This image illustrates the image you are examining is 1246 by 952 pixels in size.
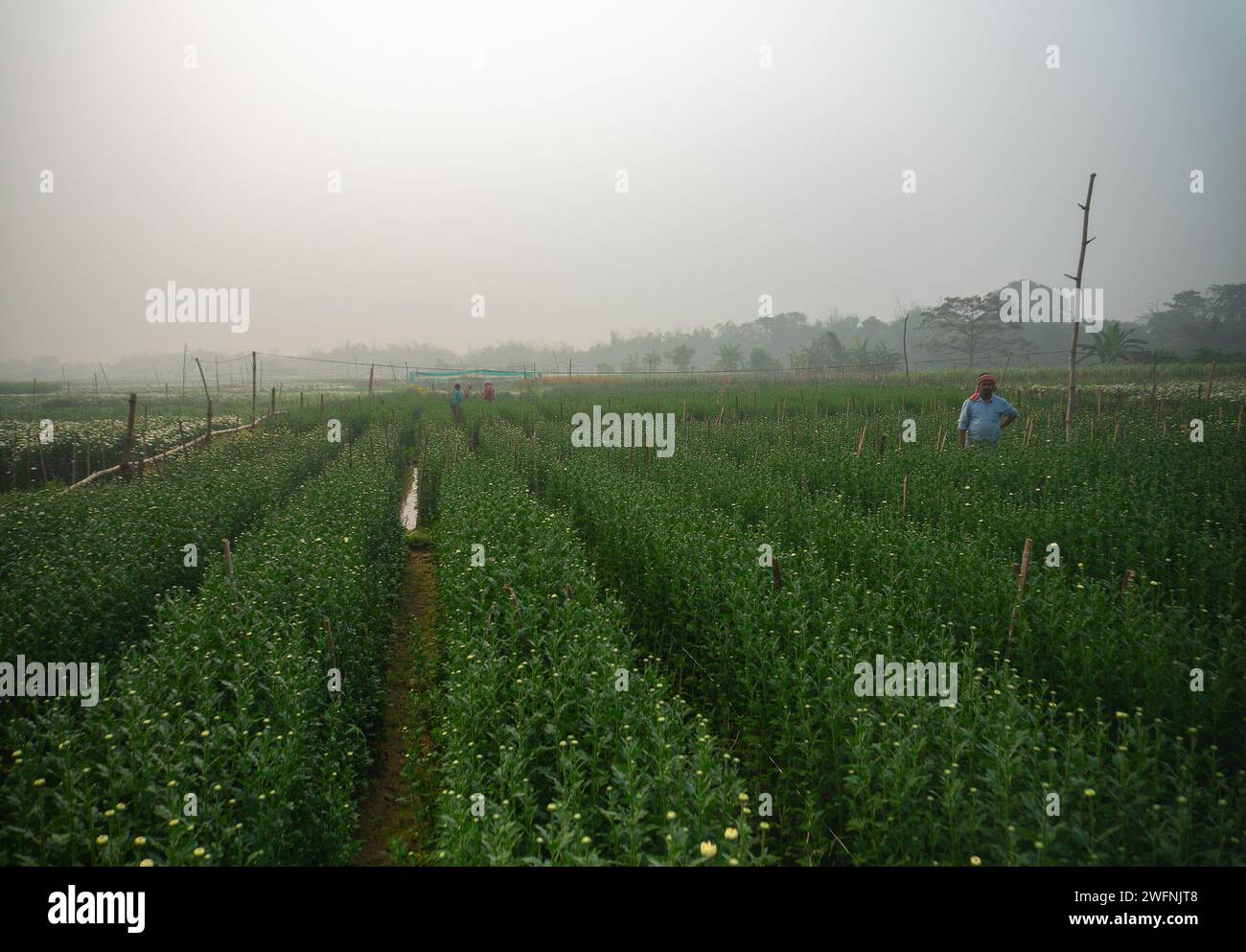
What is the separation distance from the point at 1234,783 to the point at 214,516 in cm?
1078

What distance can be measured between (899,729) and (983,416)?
374 inches

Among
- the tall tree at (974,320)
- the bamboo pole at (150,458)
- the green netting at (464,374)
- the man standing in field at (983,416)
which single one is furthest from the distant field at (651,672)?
the tall tree at (974,320)

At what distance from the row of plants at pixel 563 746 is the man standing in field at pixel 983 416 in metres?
8.23

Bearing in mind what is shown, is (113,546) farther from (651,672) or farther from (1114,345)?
(1114,345)

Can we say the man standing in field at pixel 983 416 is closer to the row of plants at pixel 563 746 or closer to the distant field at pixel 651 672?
the distant field at pixel 651 672

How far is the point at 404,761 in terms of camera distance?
16.6 ft

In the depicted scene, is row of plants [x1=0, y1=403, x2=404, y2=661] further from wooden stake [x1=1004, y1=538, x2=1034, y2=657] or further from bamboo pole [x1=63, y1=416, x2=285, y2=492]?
wooden stake [x1=1004, y1=538, x2=1034, y2=657]

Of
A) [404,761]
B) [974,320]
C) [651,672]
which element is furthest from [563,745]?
[974,320]

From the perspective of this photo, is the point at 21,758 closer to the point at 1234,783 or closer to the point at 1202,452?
the point at 1234,783

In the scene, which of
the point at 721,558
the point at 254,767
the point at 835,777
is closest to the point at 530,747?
the point at 254,767

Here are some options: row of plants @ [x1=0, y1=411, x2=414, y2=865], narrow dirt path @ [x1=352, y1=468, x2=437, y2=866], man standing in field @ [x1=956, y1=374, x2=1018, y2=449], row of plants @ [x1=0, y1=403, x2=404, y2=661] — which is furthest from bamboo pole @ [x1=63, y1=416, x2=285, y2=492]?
man standing in field @ [x1=956, y1=374, x2=1018, y2=449]

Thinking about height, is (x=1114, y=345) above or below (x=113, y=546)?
above

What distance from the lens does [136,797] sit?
3131 millimetres

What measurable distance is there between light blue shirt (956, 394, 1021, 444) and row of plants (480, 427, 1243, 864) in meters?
5.19
